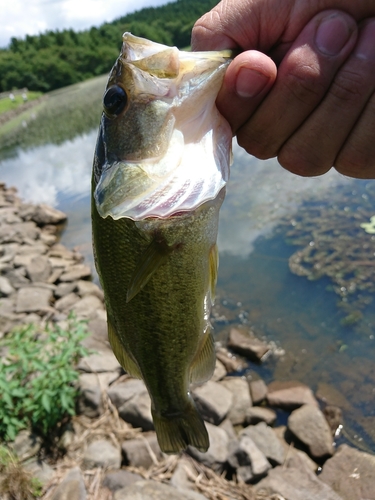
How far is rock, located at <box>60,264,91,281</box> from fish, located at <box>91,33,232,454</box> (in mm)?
6562

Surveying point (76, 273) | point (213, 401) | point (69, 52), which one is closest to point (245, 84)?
point (213, 401)

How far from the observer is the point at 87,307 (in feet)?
22.2

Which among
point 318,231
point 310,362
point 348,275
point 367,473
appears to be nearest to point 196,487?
point 367,473

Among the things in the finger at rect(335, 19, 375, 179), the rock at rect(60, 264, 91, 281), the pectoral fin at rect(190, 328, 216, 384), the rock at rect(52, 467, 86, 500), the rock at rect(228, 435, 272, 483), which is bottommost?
the rock at rect(60, 264, 91, 281)

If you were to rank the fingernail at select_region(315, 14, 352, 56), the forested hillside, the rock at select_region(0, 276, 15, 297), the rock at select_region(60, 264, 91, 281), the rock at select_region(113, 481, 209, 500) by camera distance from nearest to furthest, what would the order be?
the fingernail at select_region(315, 14, 352, 56) < the rock at select_region(113, 481, 209, 500) < the rock at select_region(0, 276, 15, 297) < the rock at select_region(60, 264, 91, 281) < the forested hillside

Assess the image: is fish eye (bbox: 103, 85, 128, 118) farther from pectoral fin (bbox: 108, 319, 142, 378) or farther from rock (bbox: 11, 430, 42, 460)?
rock (bbox: 11, 430, 42, 460)

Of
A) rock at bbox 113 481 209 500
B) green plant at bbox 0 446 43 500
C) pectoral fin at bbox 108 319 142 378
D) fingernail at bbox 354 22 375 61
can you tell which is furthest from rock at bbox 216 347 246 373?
fingernail at bbox 354 22 375 61

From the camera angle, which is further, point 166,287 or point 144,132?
point 166,287

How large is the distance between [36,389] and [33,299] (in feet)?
11.8

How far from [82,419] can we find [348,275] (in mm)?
4585

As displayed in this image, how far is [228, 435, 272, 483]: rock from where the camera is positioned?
3.85 m

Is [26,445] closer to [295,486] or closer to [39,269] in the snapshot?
[295,486]

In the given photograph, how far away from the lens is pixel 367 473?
4008 millimetres

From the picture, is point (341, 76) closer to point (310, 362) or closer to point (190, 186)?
point (190, 186)
